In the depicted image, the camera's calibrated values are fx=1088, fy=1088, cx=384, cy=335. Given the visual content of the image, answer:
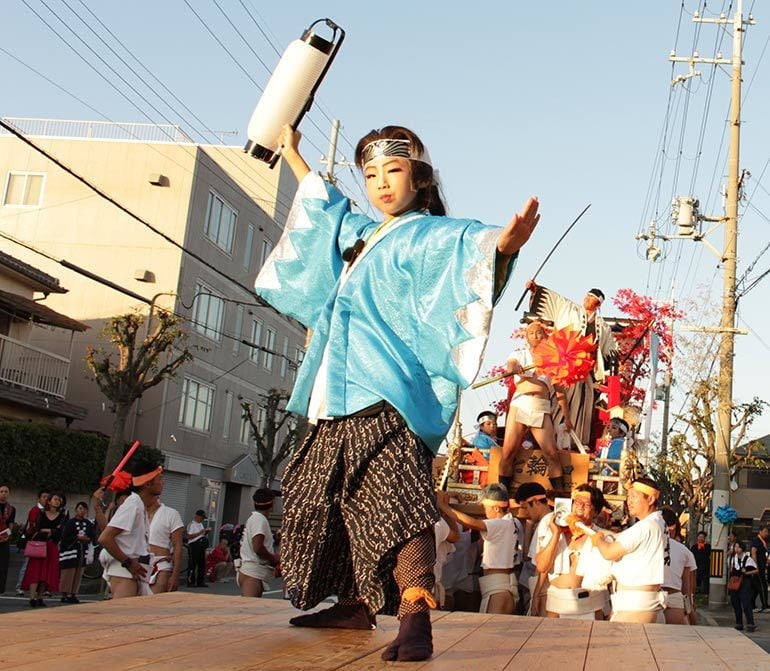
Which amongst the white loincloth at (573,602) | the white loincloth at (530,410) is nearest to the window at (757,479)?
the white loincloth at (530,410)

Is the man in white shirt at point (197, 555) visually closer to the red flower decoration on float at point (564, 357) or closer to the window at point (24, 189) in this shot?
the window at point (24, 189)

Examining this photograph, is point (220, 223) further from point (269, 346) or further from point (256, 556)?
point (256, 556)

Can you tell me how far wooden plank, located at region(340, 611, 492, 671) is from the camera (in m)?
3.33

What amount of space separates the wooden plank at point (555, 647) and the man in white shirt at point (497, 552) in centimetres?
292

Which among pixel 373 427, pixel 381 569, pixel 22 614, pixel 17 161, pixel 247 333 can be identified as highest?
pixel 17 161

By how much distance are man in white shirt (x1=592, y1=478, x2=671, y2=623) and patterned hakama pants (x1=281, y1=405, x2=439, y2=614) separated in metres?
2.56

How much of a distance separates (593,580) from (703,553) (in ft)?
57.5

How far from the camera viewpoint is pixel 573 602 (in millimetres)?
6738

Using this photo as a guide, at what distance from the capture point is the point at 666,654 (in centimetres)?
374

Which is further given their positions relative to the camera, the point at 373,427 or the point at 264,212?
the point at 264,212

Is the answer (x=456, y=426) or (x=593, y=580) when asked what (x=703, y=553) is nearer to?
(x=456, y=426)

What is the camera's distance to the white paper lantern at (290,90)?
14.7 feet

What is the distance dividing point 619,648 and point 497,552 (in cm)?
389

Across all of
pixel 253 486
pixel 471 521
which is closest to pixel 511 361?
pixel 471 521
